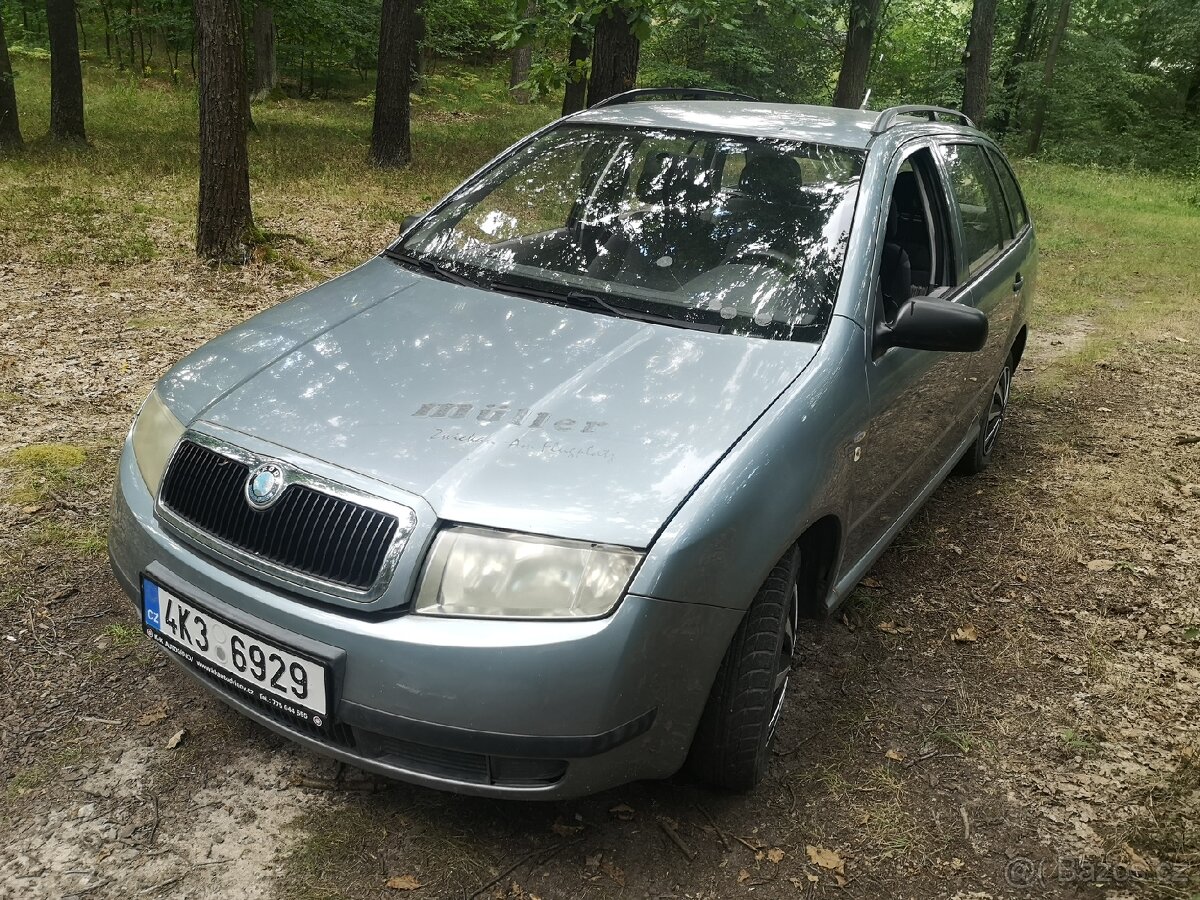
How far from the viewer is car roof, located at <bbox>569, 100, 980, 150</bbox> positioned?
3395mm

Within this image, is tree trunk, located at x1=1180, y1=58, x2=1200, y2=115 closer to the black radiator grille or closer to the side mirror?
the side mirror

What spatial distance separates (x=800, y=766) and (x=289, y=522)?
5.14 feet

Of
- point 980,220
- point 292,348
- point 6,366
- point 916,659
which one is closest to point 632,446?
point 292,348

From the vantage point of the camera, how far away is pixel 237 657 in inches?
87.1

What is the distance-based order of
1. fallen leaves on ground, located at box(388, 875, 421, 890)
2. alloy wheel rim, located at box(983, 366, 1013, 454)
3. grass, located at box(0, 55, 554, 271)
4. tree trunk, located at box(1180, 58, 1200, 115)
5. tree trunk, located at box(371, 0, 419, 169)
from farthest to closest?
tree trunk, located at box(1180, 58, 1200, 115) → tree trunk, located at box(371, 0, 419, 169) → grass, located at box(0, 55, 554, 271) → alloy wheel rim, located at box(983, 366, 1013, 454) → fallen leaves on ground, located at box(388, 875, 421, 890)

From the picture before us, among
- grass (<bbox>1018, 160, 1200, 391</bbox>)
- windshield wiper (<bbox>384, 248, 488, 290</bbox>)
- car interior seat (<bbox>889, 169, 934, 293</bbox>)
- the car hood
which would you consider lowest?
grass (<bbox>1018, 160, 1200, 391</bbox>)

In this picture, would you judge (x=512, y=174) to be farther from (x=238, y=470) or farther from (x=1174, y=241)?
(x=1174, y=241)

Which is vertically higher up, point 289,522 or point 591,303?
point 591,303

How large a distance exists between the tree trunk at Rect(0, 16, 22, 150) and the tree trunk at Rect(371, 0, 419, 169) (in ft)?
14.0

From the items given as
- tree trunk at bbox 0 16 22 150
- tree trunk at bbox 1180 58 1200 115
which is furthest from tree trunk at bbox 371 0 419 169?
tree trunk at bbox 1180 58 1200 115

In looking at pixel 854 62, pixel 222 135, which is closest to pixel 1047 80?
pixel 854 62

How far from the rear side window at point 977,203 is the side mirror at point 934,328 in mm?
1058

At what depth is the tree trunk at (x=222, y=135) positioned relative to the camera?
6.98 meters

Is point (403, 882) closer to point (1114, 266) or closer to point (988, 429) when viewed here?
point (988, 429)
